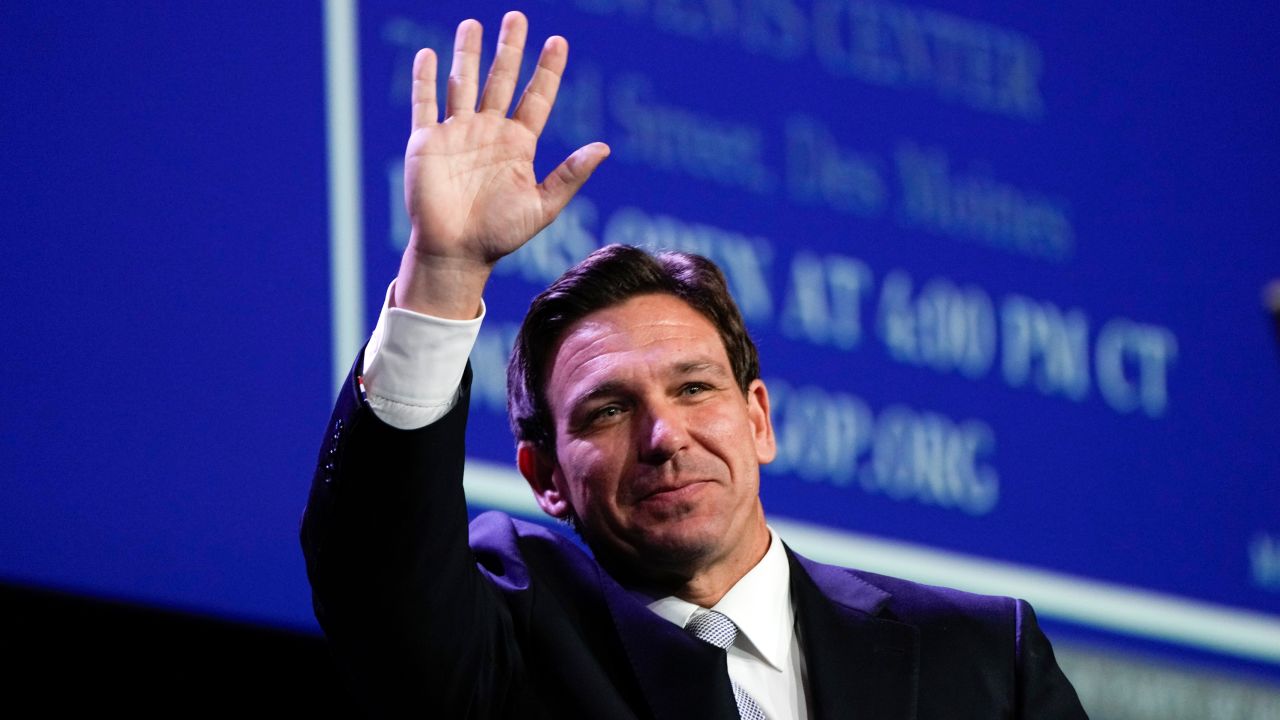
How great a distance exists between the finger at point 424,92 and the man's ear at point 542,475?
0.54 m

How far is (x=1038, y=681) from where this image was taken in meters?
2.08

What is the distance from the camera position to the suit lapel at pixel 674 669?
191 centimetres

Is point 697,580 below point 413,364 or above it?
below

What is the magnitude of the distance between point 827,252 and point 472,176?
1.63 meters

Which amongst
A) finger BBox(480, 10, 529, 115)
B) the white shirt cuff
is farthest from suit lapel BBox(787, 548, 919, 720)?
finger BBox(480, 10, 529, 115)

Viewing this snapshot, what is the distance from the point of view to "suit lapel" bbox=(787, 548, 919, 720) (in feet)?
6.47

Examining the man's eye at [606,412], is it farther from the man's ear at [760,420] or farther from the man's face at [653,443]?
the man's ear at [760,420]

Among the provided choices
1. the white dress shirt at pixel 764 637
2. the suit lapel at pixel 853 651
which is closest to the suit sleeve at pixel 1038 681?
the suit lapel at pixel 853 651

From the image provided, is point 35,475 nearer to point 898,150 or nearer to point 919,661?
point 919,661

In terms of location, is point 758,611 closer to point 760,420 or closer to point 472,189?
point 760,420

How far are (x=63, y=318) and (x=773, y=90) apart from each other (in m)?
1.48

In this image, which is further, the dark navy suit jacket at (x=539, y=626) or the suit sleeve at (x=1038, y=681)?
the suit sleeve at (x=1038, y=681)

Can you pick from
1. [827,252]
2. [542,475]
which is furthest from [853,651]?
[827,252]

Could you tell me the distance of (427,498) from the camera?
175 centimetres
